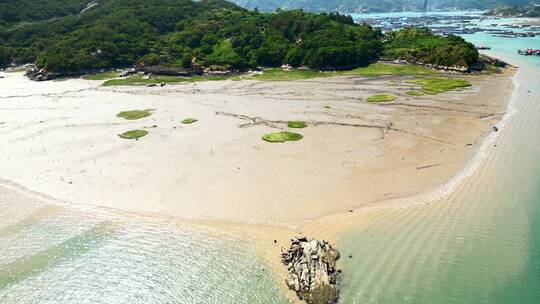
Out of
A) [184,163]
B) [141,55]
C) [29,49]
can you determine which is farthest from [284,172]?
[29,49]

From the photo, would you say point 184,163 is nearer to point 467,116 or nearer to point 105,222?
point 105,222

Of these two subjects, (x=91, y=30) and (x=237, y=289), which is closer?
(x=237, y=289)

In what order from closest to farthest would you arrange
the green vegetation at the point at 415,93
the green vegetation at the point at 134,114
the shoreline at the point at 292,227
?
the shoreline at the point at 292,227 → the green vegetation at the point at 134,114 → the green vegetation at the point at 415,93

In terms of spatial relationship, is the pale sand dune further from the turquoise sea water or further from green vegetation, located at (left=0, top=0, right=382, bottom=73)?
green vegetation, located at (left=0, top=0, right=382, bottom=73)

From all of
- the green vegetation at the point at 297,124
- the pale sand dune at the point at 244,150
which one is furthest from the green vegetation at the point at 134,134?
the green vegetation at the point at 297,124

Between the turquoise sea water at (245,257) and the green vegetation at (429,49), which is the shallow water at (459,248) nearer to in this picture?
the turquoise sea water at (245,257)

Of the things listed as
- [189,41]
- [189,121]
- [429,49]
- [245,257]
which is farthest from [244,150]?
[189,41]

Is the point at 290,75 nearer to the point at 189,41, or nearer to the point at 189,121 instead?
the point at 189,41
